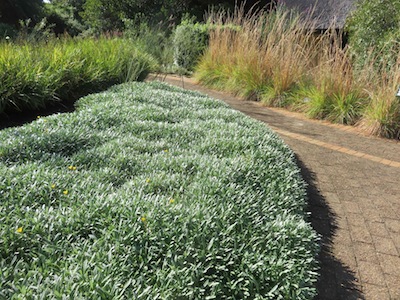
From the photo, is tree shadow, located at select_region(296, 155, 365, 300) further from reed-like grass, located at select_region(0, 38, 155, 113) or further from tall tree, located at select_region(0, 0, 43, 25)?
tall tree, located at select_region(0, 0, 43, 25)

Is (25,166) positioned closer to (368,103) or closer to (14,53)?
(14,53)

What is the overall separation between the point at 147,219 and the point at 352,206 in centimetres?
193

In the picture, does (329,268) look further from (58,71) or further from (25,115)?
(58,71)

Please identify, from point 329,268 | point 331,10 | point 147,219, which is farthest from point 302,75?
point 331,10

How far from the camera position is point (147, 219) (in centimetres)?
189

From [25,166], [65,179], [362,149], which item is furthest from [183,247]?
[362,149]

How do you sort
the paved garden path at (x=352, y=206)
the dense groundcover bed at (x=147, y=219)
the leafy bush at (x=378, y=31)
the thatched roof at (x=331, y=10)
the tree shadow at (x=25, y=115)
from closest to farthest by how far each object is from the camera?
the dense groundcover bed at (x=147, y=219), the paved garden path at (x=352, y=206), the tree shadow at (x=25, y=115), the leafy bush at (x=378, y=31), the thatched roof at (x=331, y=10)

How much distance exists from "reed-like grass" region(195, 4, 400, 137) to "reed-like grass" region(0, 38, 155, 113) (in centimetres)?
229

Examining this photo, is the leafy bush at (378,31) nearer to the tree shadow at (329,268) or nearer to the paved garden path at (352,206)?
the paved garden path at (352,206)

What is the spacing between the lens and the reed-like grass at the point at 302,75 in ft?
18.2

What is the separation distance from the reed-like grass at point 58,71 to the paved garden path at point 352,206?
2758 millimetres

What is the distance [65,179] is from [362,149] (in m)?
3.84

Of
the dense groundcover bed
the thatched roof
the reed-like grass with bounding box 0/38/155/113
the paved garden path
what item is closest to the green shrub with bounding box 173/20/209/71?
the thatched roof

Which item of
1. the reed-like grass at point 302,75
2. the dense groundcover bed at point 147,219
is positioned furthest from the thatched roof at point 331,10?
the dense groundcover bed at point 147,219
